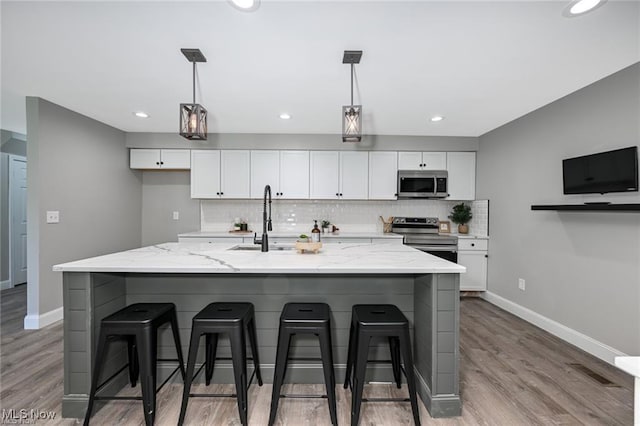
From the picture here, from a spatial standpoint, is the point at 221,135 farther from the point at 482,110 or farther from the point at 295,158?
the point at 482,110

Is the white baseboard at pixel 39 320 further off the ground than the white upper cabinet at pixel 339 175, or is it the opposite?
the white upper cabinet at pixel 339 175

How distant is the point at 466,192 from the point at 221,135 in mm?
3818

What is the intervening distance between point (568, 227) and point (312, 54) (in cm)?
289

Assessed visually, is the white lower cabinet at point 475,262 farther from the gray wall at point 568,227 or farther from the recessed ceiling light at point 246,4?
the recessed ceiling light at point 246,4

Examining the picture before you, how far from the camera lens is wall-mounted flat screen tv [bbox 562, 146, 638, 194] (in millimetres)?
2182

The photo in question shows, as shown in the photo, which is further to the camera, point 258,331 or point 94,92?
point 94,92

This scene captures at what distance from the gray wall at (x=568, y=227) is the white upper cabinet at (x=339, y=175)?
71.3 inches

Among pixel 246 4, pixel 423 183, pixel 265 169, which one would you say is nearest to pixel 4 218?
pixel 265 169

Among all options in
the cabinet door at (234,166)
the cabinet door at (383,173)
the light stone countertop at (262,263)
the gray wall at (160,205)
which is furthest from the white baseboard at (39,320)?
the cabinet door at (383,173)

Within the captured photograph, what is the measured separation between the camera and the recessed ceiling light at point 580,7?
1555 mm

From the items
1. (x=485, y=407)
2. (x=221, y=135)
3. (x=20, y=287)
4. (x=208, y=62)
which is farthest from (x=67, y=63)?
(x=20, y=287)

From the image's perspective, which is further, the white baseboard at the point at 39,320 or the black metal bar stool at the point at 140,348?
the white baseboard at the point at 39,320

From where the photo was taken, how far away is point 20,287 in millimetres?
4535

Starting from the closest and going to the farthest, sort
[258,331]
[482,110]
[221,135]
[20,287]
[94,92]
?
[258,331] < [94,92] < [482,110] < [221,135] < [20,287]
